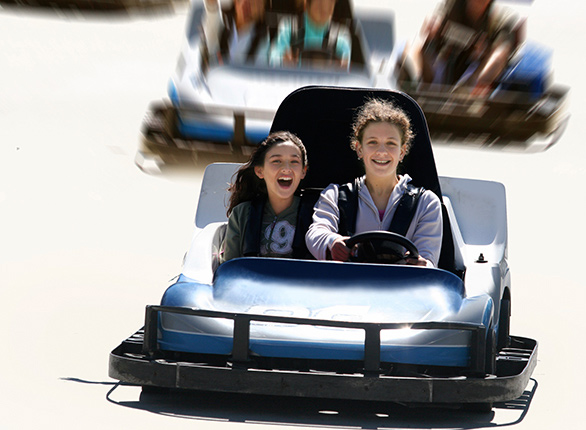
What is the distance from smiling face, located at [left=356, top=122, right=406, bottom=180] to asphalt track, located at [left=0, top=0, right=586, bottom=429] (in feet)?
3.19

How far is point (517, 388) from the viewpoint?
3.84 metres

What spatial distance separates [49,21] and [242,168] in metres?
15.2

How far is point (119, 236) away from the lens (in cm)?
860

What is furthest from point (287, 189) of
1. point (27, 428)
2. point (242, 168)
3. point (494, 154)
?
point (494, 154)

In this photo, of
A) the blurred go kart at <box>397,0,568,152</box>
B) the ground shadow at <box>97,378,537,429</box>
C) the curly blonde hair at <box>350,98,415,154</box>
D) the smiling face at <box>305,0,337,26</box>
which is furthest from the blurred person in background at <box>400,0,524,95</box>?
the ground shadow at <box>97,378,537,429</box>

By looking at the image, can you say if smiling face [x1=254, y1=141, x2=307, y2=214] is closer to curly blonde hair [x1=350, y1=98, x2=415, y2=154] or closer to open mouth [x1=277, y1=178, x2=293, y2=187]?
open mouth [x1=277, y1=178, x2=293, y2=187]

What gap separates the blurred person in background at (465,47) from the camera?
980 cm

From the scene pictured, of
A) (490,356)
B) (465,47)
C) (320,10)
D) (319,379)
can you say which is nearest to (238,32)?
(320,10)

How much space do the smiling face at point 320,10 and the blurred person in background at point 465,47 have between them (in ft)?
2.63

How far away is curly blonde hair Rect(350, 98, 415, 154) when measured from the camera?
459 cm

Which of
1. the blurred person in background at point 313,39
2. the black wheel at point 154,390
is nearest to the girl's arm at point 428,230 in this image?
the black wheel at point 154,390

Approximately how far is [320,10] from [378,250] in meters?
5.46

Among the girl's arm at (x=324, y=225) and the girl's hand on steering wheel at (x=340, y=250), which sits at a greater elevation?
the girl's arm at (x=324, y=225)

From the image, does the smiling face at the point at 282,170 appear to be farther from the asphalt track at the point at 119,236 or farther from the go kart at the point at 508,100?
the go kart at the point at 508,100
